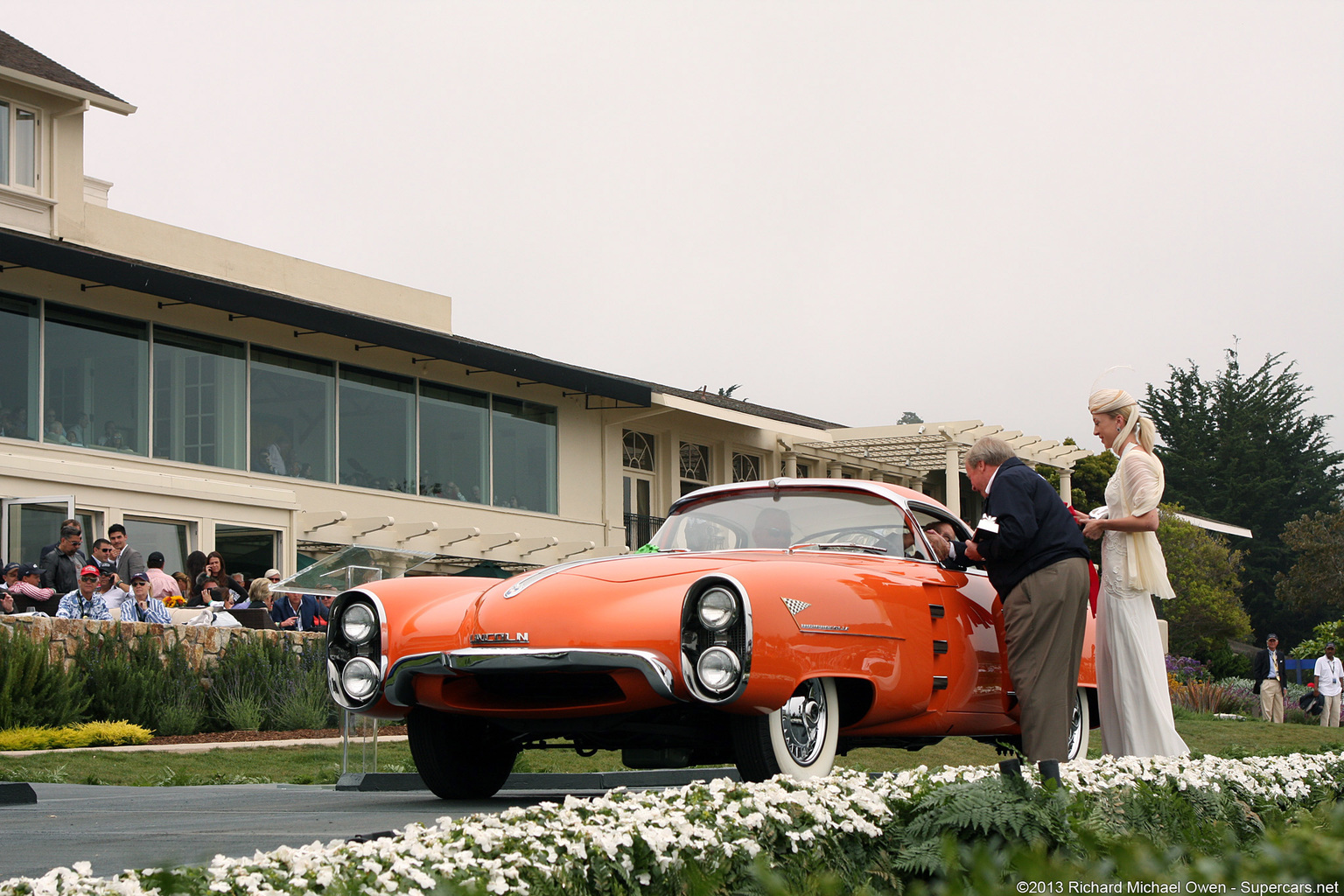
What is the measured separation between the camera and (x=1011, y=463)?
7.23 m

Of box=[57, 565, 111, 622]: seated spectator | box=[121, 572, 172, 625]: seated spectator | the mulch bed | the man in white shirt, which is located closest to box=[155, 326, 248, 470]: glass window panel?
box=[121, 572, 172, 625]: seated spectator

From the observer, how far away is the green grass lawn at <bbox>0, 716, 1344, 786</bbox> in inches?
417

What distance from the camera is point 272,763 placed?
1207cm

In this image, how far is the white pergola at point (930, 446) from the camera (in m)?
35.4

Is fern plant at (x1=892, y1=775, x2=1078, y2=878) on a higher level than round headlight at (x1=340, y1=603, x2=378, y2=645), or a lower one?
lower

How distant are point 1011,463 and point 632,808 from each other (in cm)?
354

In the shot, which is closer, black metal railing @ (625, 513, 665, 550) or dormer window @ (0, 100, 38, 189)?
dormer window @ (0, 100, 38, 189)

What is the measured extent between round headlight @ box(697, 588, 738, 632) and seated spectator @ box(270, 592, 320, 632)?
1219 cm

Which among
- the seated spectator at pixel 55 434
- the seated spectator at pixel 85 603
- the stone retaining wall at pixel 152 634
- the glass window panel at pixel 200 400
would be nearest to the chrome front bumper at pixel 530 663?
the stone retaining wall at pixel 152 634

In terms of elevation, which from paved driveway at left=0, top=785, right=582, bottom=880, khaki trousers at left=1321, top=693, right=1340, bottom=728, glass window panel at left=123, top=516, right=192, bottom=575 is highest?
glass window panel at left=123, top=516, right=192, bottom=575

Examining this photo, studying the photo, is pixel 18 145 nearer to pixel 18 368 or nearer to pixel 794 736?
pixel 18 368

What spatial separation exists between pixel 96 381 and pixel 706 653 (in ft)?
60.4

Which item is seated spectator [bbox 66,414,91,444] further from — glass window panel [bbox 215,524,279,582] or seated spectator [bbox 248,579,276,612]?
seated spectator [bbox 248,579,276,612]

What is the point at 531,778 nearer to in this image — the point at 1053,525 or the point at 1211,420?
the point at 1053,525
